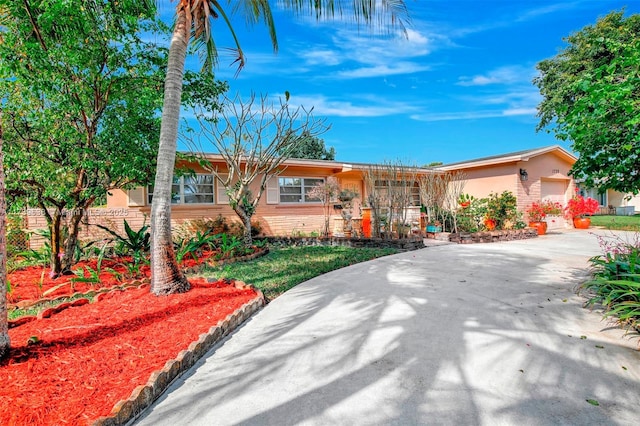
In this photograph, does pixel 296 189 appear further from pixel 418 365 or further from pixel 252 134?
pixel 418 365

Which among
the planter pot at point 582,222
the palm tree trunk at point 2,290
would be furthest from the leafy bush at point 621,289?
the planter pot at point 582,222

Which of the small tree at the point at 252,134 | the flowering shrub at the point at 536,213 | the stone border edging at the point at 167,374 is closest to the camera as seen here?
the stone border edging at the point at 167,374

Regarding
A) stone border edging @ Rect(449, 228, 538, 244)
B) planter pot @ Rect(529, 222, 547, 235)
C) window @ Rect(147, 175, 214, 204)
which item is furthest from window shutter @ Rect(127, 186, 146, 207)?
planter pot @ Rect(529, 222, 547, 235)

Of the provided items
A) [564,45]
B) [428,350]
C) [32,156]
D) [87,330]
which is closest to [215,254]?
[32,156]

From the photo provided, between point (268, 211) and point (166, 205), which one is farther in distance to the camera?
point (268, 211)

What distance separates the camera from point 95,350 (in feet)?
9.57

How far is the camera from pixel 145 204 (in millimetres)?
10258

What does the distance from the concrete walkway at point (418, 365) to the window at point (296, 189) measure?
850 centimetres

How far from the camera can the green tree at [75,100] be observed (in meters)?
5.11

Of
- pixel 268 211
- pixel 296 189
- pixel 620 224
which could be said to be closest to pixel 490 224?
pixel 620 224

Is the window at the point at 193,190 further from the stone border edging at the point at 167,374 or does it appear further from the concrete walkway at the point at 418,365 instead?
the stone border edging at the point at 167,374

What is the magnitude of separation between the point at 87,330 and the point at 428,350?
3.61 m

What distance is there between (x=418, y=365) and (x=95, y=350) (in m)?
3.02

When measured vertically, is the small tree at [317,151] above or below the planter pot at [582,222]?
above
